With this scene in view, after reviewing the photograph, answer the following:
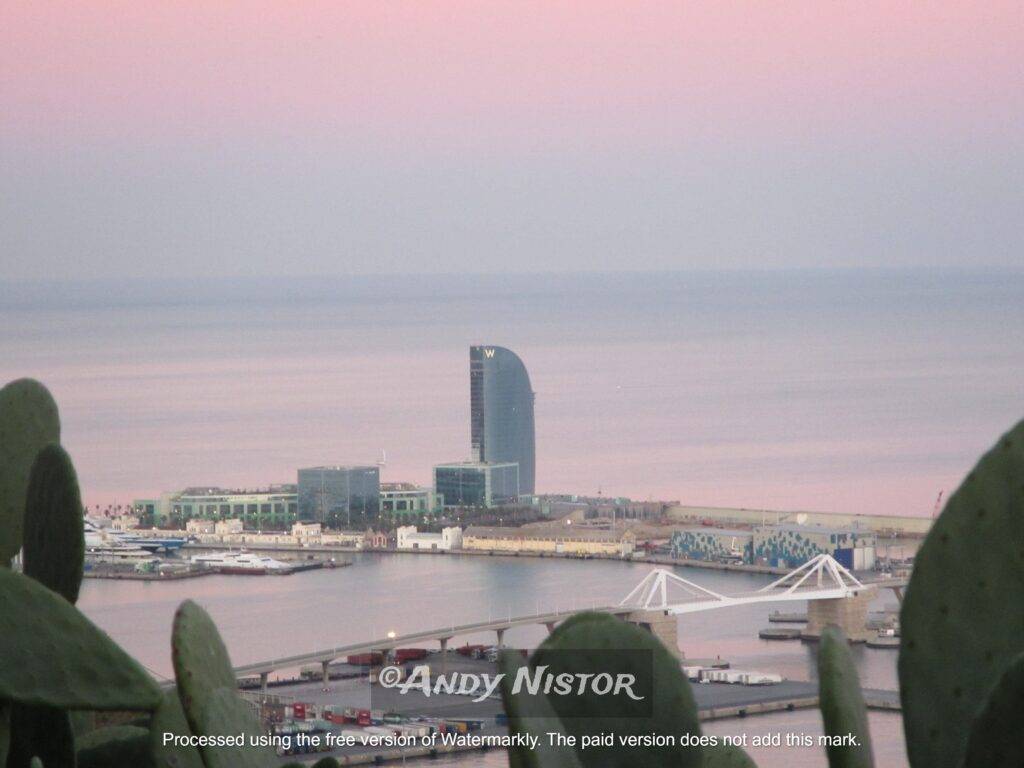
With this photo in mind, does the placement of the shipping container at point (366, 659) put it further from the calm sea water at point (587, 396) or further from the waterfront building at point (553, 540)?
the calm sea water at point (587, 396)

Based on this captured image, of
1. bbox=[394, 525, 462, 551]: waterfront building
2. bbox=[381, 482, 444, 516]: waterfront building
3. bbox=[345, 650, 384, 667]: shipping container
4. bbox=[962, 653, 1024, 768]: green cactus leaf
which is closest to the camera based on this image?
bbox=[962, 653, 1024, 768]: green cactus leaf

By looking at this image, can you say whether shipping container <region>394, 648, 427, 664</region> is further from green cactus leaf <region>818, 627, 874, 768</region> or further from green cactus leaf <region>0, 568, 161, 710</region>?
green cactus leaf <region>818, 627, 874, 768</region>

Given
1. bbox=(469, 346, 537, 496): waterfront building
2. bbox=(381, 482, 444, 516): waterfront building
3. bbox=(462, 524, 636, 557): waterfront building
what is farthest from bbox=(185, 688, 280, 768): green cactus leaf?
bbox=(469, 346, 537, 496): waterfront building

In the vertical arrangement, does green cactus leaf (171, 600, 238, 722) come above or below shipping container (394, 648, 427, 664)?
above

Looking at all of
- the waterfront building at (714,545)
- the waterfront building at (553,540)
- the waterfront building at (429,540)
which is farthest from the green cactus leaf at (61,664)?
the waterfront building at (429,540)

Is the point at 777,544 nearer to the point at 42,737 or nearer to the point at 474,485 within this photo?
the point at 474,485

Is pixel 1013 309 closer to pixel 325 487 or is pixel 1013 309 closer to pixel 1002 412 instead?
pixel 1002 412
